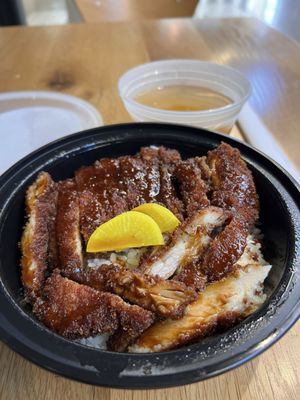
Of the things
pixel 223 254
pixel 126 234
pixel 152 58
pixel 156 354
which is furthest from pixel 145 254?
pixel 152 58

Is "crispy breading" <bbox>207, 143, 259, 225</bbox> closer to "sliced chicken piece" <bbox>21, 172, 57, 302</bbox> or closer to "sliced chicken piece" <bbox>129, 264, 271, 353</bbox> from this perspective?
"sliced chicken piece" <bbox>129, 264, 271, 353</bbox>

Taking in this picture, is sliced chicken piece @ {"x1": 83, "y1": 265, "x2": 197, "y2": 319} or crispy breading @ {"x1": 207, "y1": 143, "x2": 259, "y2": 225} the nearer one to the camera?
sliced chicken piece @ {"x1": 83, "y1": 265, "x2": 197, "y2": 319}

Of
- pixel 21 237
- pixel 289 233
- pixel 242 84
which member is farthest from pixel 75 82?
pixel 289 233

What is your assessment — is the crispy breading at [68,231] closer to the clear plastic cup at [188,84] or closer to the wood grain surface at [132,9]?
the clear plastic cup at [188,84]

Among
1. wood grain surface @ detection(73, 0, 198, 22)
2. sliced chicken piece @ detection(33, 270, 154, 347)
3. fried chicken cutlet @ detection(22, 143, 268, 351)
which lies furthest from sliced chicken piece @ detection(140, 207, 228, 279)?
wood grain surface @ detection(73, 0, 198, 22)

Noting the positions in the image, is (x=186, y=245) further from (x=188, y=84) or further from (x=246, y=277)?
(x=188, y=84)

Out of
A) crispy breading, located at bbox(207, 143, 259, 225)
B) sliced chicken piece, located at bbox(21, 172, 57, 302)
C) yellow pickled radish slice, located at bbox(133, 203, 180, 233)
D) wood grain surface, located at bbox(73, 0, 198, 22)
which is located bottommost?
wood grain surface, located at bbox(73, 0, 198, 22)
